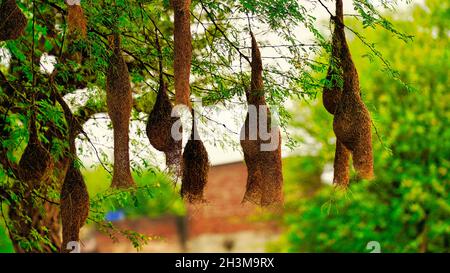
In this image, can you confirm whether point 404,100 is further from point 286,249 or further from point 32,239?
point 32,239

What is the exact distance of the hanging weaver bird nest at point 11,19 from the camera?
278 inches

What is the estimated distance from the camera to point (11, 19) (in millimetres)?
7074

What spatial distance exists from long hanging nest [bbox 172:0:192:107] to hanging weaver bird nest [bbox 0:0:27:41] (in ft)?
4.34

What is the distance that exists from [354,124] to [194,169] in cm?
132

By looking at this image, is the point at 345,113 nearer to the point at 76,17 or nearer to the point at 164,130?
the point at 164,130

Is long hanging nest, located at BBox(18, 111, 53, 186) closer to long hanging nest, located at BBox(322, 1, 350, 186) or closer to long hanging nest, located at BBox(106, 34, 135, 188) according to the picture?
long hanging nest, located at BBox(106, 34, 135, 188)

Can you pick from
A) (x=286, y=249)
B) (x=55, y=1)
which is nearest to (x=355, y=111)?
(x=55, y=1)

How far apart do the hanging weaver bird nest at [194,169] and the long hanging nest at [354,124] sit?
1.09 meters

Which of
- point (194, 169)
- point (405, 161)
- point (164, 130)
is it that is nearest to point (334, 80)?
point (194, 169)

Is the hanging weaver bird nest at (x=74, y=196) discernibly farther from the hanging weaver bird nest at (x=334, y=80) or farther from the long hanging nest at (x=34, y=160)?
the hanging weaver bird nest at (x=334, y=80)

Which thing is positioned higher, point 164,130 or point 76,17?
point 76,17

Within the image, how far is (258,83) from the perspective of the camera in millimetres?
7121

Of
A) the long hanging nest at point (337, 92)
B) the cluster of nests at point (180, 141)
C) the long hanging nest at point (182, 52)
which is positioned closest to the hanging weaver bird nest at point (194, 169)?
the cluster of nests at point (180, 141)
